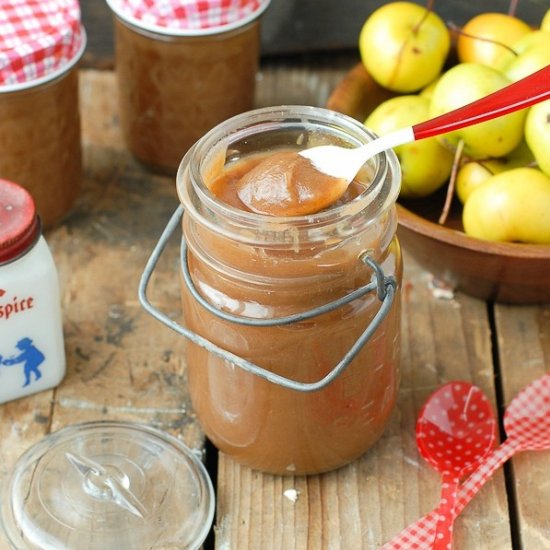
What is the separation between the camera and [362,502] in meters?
0.90

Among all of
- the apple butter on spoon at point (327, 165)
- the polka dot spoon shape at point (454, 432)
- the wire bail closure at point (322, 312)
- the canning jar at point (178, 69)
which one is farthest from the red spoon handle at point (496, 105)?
the canning jar at point (178, 69)

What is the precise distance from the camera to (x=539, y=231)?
0.96 m

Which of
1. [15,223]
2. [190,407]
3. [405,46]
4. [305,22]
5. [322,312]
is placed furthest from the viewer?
[305,22]

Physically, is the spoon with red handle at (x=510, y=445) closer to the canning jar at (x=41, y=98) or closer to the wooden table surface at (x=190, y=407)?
the wooden table surface at (x=190, y=407)

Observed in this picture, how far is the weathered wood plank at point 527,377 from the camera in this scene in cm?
88

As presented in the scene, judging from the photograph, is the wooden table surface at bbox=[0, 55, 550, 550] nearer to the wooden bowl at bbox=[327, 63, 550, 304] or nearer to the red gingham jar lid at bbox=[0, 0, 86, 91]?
the wooden bowl at bbox=[327, 63, 550, 304]

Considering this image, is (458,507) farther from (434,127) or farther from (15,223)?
(15,223)

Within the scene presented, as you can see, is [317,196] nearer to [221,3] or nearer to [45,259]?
[45,259]

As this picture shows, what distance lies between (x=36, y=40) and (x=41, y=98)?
6cm

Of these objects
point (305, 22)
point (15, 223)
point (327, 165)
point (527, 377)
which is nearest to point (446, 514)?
point (527, 377)

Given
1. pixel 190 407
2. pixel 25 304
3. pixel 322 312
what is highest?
pixel 322 312

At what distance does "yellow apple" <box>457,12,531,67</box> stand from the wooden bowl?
0.11 meters

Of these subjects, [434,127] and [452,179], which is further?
Result: [452,179]

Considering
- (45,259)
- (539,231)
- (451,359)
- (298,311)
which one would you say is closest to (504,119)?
(539,231)
